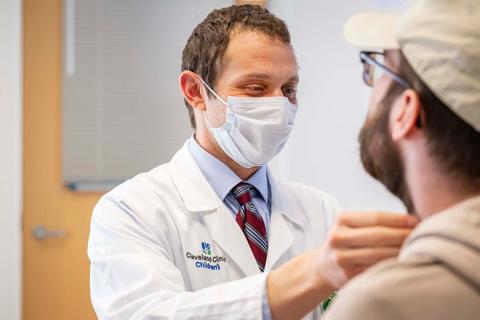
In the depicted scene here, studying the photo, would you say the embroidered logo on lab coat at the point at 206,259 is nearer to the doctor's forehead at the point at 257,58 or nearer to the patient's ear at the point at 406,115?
the doctor's forehead at the point at 257,58

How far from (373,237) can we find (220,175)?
0.68 m

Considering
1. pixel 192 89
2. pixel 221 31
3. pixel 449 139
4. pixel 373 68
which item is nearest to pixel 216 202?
pixel 192 89

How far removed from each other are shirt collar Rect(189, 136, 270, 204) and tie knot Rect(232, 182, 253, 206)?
1 centimetres

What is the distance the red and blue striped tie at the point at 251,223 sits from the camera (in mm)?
1404

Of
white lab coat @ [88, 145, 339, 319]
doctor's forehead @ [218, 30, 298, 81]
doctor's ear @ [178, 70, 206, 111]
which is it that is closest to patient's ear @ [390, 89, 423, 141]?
white lab coat @ [88, 145, 339, 319]

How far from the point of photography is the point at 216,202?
56.1 inches

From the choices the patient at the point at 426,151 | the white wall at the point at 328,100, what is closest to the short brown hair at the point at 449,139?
the patient at the point at 426,151

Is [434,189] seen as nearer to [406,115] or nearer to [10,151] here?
[406,115]

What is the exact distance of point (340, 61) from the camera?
271 cm

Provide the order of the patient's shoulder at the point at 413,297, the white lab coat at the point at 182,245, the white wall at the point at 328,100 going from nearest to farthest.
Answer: the patient's shoulder at the point at 413,297 → the white lab coat at the point at 182,245 → the white wall at the point at 328,100

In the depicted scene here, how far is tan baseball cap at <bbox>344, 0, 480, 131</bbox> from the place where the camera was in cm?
76

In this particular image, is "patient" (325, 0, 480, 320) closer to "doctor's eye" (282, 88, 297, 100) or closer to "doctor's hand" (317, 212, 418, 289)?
"doctor's hand" (317, 212, 418, 289)

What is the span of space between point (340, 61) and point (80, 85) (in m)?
1.23

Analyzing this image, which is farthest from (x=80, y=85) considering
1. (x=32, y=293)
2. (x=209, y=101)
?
(x=209, y=101)
